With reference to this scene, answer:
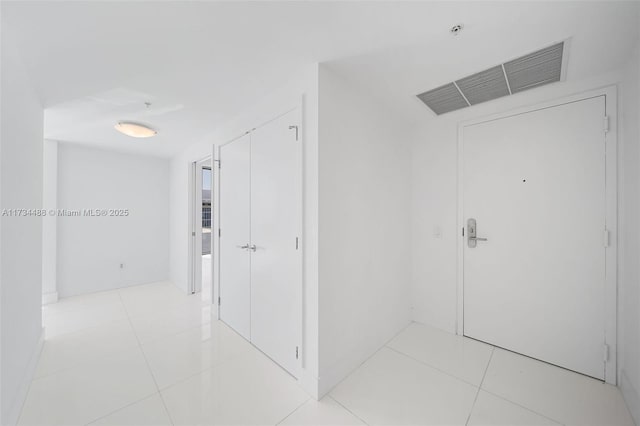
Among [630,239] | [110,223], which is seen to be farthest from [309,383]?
[110,223]

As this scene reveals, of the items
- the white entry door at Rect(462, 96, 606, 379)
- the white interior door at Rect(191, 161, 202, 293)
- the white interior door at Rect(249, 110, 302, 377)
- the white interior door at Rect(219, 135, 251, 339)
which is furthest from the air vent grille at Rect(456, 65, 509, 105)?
the white interior door at Rect(191, 161, 202, 293)

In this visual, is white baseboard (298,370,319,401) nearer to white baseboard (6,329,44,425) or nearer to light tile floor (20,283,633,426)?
light tile floor (20,283,633,426)

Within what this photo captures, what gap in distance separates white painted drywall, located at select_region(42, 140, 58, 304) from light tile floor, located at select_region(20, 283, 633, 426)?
4.97 ft

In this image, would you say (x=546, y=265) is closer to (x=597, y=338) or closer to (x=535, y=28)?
(x=597, y=338)

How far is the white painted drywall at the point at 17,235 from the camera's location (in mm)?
1438

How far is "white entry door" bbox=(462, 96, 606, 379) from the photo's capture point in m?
1.95

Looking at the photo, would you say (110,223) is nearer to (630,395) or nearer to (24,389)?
(24,389)

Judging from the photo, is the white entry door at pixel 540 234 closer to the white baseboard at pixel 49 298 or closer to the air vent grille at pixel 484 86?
the air vent grille at pixel 484 86

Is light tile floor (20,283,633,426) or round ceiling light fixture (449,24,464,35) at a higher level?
round ceiling light fixture (449,24,464,35)

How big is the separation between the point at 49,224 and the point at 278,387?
4.46 metres

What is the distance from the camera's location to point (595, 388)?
181 centimetres

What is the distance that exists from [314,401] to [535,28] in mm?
2835

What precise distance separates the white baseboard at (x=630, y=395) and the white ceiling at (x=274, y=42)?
7.53 ft

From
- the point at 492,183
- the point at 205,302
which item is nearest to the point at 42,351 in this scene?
the point at 205,302
